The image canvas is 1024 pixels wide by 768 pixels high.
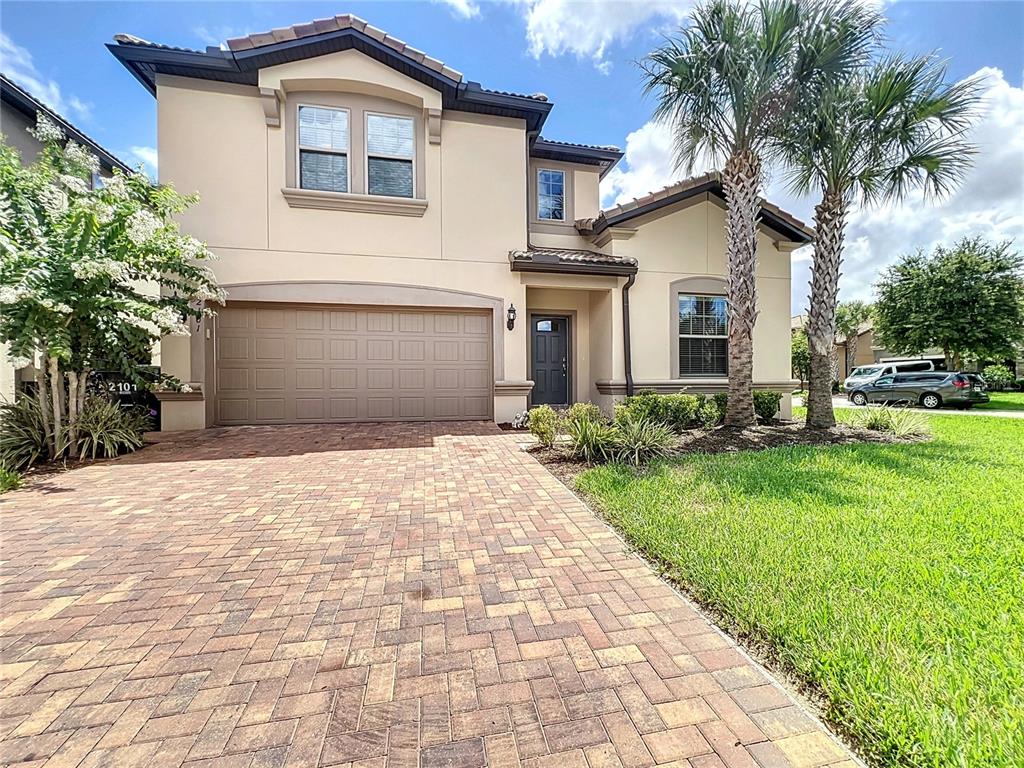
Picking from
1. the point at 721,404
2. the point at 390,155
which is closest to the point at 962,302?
the point at 721,404

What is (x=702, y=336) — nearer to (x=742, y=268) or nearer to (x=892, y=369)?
(x=742, y=268)

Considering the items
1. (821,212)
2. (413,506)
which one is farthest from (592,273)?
(413,506)

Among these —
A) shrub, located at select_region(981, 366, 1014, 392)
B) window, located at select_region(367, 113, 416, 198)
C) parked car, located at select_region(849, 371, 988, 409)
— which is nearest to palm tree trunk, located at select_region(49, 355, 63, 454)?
window, located at select_region(367, 113, 416, 198)

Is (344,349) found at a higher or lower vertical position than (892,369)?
higher

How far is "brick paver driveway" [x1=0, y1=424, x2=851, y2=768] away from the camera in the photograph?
1.70 metres

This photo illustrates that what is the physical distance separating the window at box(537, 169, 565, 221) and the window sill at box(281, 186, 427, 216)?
345 cm

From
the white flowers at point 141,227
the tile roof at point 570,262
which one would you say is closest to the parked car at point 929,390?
the tile roof at point 570,262

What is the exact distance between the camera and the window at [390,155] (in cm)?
887

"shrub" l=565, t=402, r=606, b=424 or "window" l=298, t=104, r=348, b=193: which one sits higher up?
"window" l=298, t=104, r=348, b=193

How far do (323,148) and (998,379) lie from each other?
3419 centimetres

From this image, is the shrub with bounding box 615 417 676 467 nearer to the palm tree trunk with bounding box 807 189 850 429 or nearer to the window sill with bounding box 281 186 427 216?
the palm tree trunk with bounding box 807 189 850 429

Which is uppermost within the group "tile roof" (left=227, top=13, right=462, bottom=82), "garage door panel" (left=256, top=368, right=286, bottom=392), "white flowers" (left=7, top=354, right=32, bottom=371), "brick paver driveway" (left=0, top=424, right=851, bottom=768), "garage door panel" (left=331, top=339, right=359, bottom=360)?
"tile roof" (left=227, top=13, right=462, bottom=82)

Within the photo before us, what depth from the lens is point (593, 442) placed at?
20.1 ft

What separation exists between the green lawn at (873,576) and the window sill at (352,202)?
270 inches
